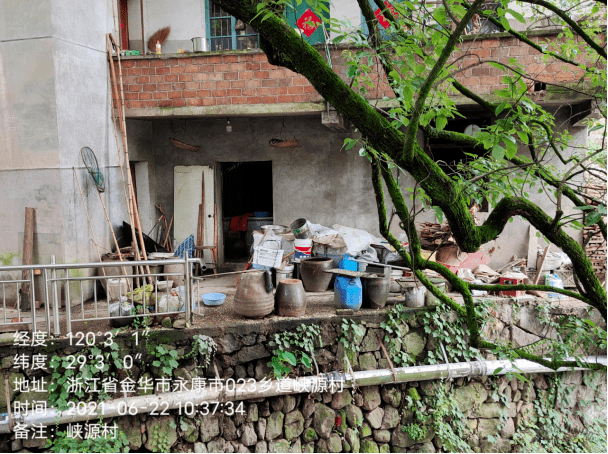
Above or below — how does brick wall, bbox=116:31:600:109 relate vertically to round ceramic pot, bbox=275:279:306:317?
above

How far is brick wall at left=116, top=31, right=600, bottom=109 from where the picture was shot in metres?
8.34

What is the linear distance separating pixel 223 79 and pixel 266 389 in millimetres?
5247

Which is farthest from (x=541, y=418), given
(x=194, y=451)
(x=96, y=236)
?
(x=96, y=236)

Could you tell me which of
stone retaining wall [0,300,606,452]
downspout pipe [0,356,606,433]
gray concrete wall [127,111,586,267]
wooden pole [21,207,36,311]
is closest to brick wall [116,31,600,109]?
gray concrete wall [127,111,586,267]

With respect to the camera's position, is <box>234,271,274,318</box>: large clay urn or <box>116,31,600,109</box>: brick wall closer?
<box>234,271,274,318</box>: large clay urn

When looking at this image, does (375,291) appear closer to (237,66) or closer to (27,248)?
(237,66)

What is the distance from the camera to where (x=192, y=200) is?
1041cm

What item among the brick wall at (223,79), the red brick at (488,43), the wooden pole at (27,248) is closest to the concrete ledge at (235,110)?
the brick wall at (223,79)

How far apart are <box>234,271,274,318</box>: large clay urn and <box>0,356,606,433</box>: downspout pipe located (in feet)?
3.04

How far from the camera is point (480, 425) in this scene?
7.27m

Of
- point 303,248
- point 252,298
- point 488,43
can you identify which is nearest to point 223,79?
point 303,248

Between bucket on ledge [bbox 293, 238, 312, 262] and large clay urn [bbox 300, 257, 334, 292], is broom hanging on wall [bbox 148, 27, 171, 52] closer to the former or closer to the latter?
bucket on ledge [bbox 293, 238, 312, 262]

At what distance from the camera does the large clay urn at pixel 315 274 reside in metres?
8.02

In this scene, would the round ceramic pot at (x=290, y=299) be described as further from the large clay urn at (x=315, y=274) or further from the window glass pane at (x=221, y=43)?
the window glass pane at (x=221, y=43)
